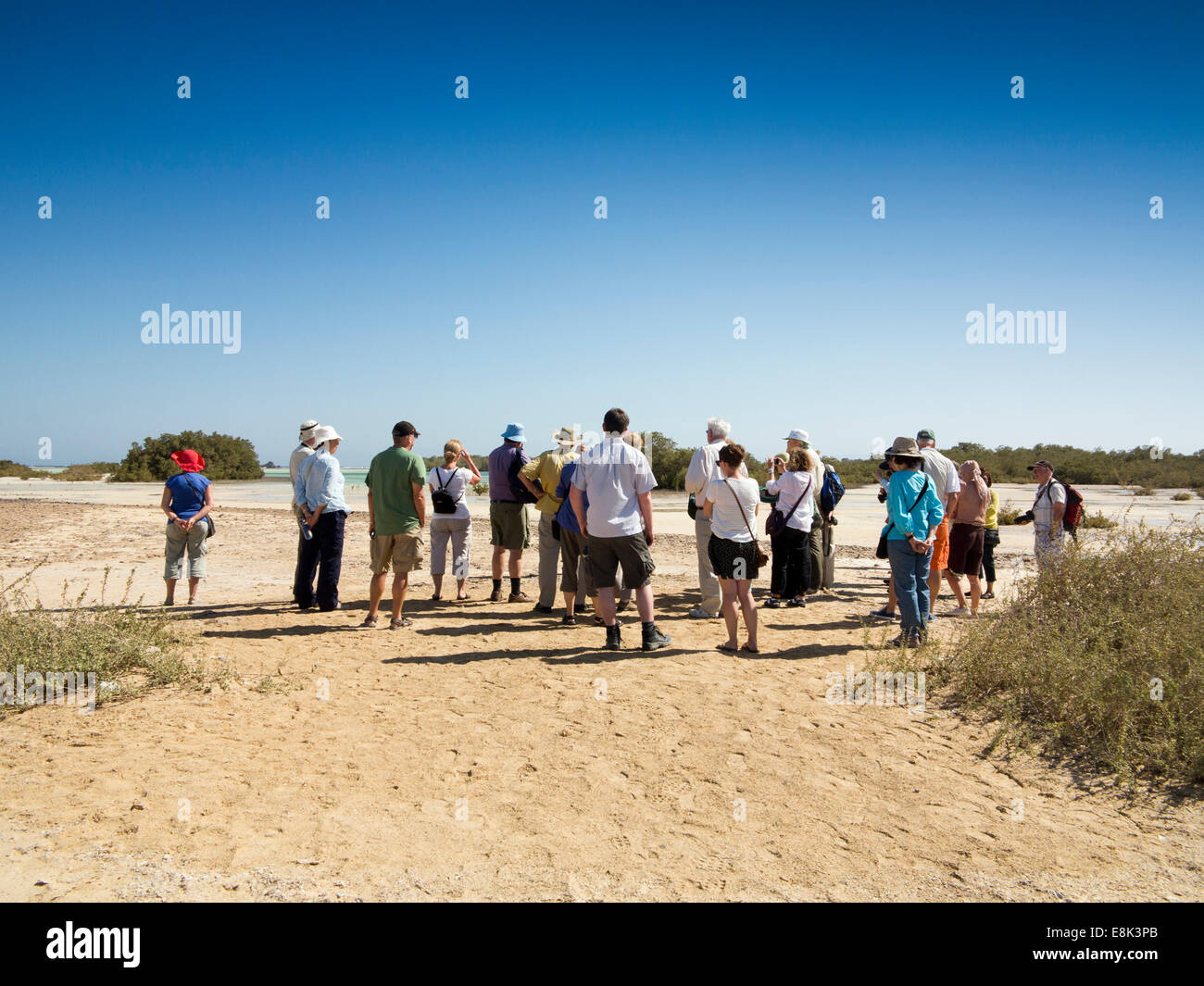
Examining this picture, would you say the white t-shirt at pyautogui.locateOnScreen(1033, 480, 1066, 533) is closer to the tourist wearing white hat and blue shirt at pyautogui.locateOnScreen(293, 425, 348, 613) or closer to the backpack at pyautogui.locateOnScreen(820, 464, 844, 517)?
the backpack at pyautogui.locateOnScreen(820, 464, 844, 517)

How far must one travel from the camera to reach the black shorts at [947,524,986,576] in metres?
8.93

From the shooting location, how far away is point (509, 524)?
9336 millimetres

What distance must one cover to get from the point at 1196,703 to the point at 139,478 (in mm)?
51952

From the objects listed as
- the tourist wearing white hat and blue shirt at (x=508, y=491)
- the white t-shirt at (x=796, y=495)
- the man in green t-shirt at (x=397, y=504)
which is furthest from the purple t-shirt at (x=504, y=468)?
the white t-shirt at (x=796, y=495)

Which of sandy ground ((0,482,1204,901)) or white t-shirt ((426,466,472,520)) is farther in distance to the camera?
white t-shirt ((426,466,472,520))

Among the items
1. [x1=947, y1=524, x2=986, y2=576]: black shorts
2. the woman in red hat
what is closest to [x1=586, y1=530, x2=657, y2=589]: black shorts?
[x1=947, y1=524, x2=986, y2=576]: black shorts

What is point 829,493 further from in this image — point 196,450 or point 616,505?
point 196,450

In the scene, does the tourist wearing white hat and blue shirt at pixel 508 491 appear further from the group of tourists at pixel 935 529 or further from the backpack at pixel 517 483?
the group of tourists at pixel 935 529

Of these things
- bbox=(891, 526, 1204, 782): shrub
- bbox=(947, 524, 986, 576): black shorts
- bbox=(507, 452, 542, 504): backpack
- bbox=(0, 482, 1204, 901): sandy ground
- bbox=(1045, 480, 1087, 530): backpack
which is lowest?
bbox=(0, 482, 1204, 901): sandy ground

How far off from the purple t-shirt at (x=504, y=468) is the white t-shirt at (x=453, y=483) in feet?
1.46
